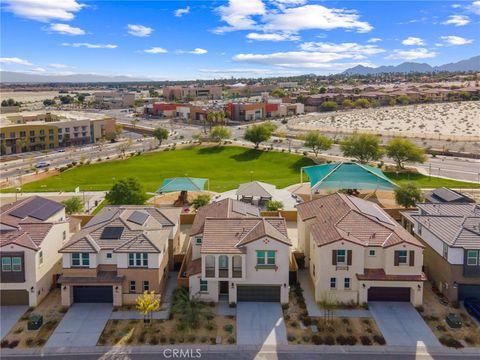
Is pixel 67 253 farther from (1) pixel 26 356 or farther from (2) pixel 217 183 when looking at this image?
(2) pixel 217 183

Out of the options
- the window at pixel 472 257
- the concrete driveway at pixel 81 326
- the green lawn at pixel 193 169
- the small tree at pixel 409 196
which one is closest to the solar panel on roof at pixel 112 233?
the concrete driveway at pixel 81 326

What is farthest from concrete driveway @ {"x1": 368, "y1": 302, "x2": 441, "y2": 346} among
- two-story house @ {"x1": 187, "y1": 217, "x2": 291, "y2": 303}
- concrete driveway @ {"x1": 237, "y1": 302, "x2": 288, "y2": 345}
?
two-story house @ {"x1": 187, "y1": 217, "x2": 291, "y2": 303}

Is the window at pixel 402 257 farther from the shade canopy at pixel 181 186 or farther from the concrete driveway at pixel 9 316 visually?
the shade canopy at pixel 181 186

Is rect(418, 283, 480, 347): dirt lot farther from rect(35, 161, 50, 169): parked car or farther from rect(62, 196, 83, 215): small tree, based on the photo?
rect(35, 161, 50, 169): parked car

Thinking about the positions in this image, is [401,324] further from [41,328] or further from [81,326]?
[41,328]

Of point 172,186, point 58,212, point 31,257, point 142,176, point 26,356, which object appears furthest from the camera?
point 142,176

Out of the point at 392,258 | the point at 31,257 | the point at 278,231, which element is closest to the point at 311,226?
the point at 278,231
